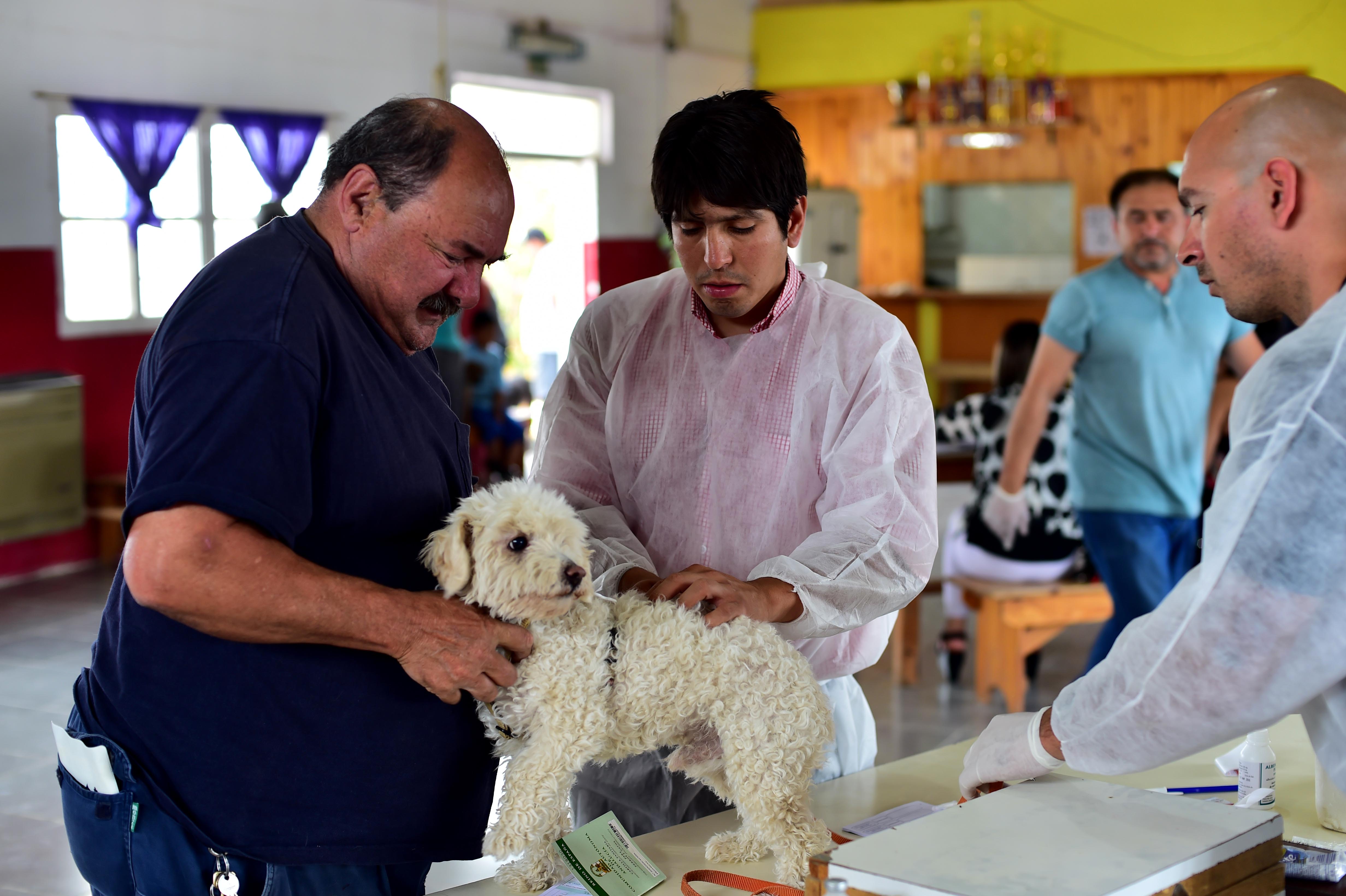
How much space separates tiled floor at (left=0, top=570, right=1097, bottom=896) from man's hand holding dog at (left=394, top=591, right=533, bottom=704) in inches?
79.8

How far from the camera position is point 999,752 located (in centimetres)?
145

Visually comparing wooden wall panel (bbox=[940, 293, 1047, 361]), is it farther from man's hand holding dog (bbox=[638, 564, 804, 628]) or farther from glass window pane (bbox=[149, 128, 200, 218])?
man's hand holding dog (bbox=[638, 564, 804, 628])

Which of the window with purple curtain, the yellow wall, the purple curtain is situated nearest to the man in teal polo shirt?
the window with purple curtain

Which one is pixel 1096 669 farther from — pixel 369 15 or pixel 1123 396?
pixel 369 15

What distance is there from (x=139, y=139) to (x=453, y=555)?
6.99 m

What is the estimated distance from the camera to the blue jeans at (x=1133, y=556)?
3.42 meters

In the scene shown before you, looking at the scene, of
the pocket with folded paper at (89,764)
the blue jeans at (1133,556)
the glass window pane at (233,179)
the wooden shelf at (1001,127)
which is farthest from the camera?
the wooden shelf at (1001,127)

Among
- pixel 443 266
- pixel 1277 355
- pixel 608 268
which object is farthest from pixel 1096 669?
pixel 608 268

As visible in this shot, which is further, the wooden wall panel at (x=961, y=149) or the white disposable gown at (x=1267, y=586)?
the wooden wall panel at (x=961, y=149)

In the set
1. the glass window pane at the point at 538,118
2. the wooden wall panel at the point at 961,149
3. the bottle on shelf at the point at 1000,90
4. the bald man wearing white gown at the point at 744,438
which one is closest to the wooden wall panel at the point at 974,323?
the wooden wall panel at the point at 961,149

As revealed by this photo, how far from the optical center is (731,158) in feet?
5.35

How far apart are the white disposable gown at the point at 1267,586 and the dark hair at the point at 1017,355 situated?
12.8 ft

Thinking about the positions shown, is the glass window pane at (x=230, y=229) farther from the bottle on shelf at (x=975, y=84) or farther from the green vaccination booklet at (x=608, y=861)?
the green vaccination booklet at (x=608, y=861)

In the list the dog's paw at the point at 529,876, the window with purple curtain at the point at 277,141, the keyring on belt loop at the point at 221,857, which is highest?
the window with purple curtain at the point at 277,141
